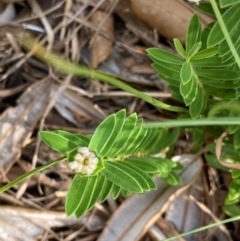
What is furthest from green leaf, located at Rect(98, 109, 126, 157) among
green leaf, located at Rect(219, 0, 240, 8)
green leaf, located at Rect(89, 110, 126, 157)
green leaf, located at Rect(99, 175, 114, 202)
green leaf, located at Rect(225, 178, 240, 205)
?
green leaf, located at Rect(225, 178, 240, 205)

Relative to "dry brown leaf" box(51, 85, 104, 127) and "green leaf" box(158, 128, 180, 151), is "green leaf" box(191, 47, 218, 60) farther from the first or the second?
"dry brown leaf" box(51, 85, 104, 127)

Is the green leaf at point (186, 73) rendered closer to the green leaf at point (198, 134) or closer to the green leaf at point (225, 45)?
the green leaf at point (225, 45)

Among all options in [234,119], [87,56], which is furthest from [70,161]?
[87,56]

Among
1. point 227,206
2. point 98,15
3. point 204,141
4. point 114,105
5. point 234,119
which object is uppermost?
point 98,15

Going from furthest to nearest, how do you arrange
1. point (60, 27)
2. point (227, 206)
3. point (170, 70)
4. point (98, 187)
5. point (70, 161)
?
point (60, 27) → point (227, 206) → point (170, 70) → point (98, 187) → point (70, 161)

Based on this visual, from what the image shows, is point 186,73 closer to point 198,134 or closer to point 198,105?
point 198,105

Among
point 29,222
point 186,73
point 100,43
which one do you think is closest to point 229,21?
point 186,73

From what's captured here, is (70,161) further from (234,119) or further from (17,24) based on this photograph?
(17,24)
